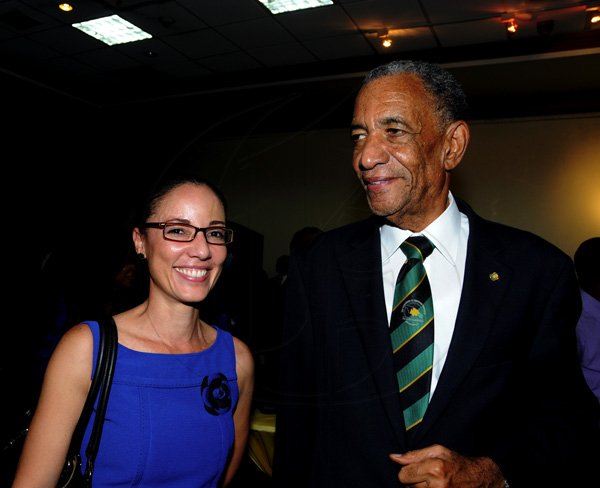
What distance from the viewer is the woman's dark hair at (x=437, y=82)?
1545 millimetres

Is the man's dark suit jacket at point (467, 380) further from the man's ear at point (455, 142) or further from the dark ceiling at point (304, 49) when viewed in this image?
the dark ceiling at point (304, 49)

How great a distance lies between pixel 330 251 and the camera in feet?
5.21

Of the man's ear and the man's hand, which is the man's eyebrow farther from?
the man's hand

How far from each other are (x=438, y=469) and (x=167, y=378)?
0.91m

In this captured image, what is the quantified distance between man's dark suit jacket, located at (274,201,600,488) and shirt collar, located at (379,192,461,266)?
68mm

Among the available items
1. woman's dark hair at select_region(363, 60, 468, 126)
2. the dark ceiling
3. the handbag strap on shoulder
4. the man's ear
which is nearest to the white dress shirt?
the man's ear

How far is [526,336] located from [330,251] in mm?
603

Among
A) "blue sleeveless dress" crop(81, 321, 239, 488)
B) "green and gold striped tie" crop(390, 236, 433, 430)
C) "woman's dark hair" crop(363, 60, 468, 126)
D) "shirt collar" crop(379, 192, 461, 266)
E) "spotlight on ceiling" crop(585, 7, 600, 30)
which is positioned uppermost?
"spotlight on ceiling" crop(585, 7, 600, 30)

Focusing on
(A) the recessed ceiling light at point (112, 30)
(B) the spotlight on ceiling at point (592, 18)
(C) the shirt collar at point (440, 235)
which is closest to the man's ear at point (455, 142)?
(C) the shirt collar at point (440, 235)

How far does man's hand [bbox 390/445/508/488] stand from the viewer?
45.3 inches

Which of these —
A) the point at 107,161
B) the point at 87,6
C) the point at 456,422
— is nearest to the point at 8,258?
the point at 107,161

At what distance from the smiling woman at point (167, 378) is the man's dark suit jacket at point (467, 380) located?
1.11 feet

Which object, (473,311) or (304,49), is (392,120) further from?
(304,49)

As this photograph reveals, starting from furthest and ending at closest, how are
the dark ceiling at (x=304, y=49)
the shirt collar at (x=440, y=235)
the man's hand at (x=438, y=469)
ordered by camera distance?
the dark ceiling at (x=304, y=49)
the shirt collar at (x=440, y=235)
the man's hand at (x=438, y=469)
